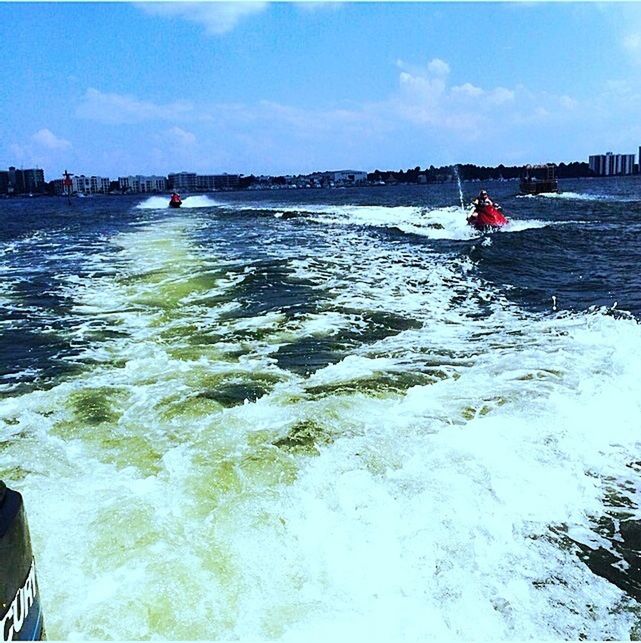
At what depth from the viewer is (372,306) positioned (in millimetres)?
12312

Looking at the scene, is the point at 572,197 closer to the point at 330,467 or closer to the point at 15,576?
the point at 330,467

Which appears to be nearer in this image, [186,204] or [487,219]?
[487,219]

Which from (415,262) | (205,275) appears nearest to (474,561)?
(205,275)

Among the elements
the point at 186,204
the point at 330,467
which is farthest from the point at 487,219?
the point at 186,204

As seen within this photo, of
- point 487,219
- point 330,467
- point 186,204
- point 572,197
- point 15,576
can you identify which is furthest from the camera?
point 186,204

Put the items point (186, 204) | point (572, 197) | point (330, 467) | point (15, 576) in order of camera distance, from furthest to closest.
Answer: point (186, 204) → point (572, 197) → point (330, 467) → point (15, 576)

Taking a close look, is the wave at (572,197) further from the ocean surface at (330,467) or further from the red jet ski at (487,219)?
the ocean surface at (330,467)

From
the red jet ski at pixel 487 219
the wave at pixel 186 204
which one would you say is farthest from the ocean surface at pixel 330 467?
the wave at pixel 186 204

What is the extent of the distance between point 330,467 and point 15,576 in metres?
3.27

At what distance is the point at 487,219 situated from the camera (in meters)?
29.2

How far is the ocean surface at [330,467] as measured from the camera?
142 inches

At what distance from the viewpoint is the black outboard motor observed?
6.88 feet

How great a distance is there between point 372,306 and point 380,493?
7759mm

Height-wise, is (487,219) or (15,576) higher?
(487,219)
